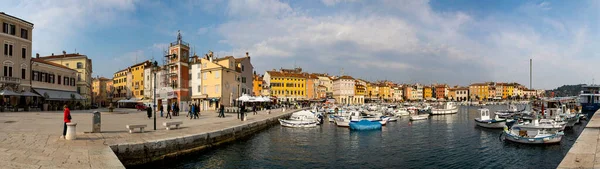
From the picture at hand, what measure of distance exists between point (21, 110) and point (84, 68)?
30.6 m

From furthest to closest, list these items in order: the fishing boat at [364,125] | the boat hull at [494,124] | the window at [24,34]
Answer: the window at [24,34]
the boat hull at [494,124]
the fishing boat at [364,125]

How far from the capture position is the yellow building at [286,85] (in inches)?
3893

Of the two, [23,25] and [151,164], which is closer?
[151,164]

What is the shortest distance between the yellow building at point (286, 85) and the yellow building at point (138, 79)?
1339 inches

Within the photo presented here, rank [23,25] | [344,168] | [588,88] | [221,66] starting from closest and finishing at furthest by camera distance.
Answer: [344,168] < [23,25] < [221,66] < [588,88]

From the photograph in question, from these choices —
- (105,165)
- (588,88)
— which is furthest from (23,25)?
(588,88)

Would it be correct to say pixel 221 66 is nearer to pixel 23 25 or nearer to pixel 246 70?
pixel 246 70

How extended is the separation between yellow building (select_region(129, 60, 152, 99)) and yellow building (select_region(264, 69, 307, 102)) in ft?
112

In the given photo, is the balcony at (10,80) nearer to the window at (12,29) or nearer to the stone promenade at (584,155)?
the window at (12,29)

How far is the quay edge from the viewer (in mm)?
13125

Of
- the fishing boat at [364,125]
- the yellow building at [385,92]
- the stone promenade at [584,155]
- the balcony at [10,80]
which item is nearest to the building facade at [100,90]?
the balcony at [10,80]

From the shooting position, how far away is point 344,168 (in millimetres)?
15742

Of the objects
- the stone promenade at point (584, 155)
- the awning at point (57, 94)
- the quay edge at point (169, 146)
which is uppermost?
the awning at point (57, 94)

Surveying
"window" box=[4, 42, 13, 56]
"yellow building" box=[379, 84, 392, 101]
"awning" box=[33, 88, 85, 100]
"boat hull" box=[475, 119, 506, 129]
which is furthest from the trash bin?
"yellow building" box=[379, 84, 392, 101]
